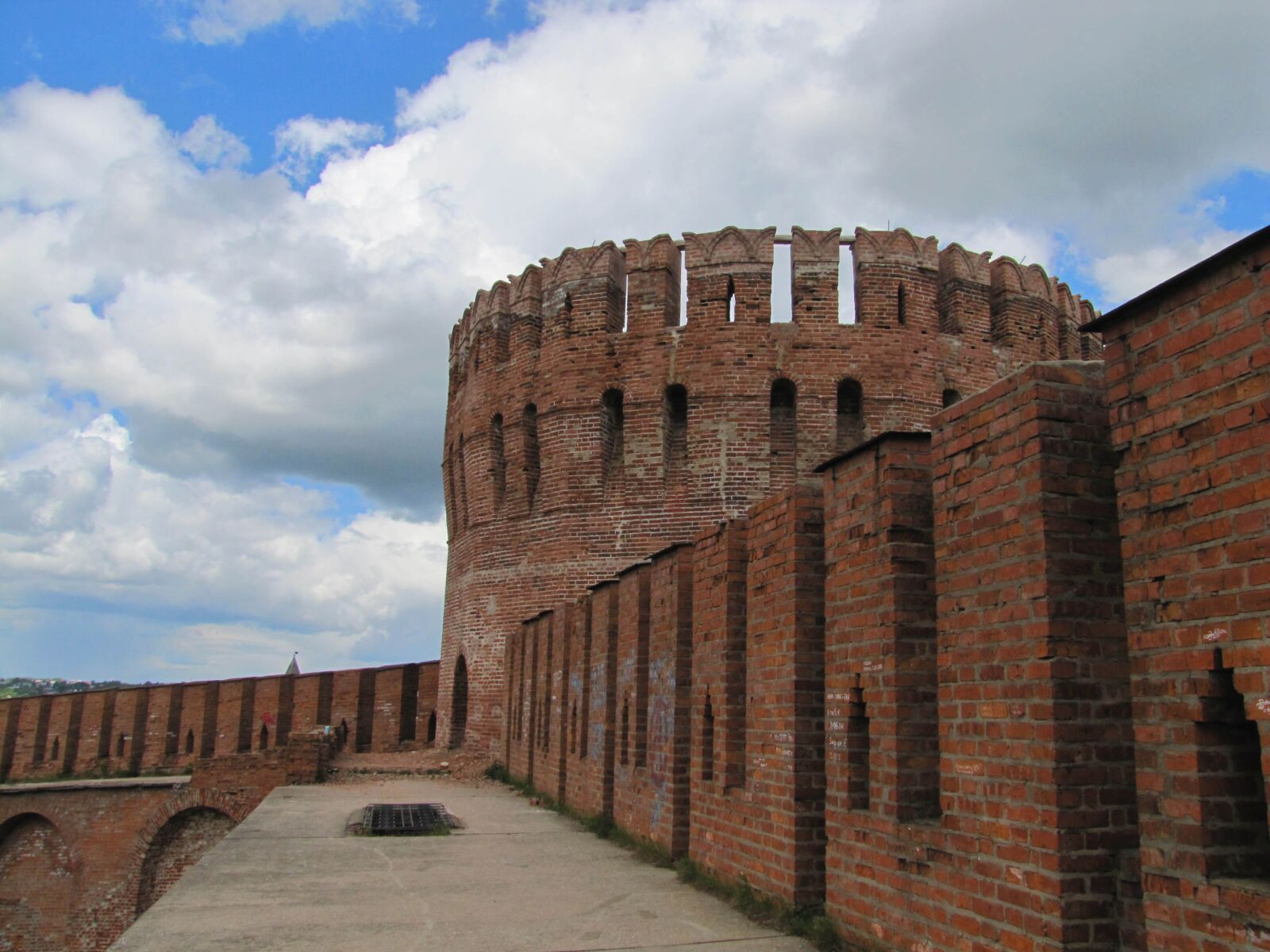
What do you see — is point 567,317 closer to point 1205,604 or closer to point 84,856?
point 84,856

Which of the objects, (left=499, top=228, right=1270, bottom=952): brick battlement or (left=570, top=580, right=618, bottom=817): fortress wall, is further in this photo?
(left=570, top=580, right=618, bottom=817): fortress wall

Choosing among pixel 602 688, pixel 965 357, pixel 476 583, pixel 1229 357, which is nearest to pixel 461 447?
pixel 476 583

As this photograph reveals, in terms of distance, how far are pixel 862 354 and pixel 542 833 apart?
10327 mm

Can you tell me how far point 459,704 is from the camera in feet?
70.3

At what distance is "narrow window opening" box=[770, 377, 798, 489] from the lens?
57.4ft

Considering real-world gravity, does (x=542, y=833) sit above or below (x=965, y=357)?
below

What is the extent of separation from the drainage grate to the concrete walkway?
0.28 metres

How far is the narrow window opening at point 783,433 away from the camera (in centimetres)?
1748

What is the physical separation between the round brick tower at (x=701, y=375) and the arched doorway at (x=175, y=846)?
5.01 metres

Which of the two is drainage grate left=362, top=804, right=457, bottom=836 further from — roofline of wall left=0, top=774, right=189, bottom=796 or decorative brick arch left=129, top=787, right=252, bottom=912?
roofline of wall left=0, top=774, right=189, bottom=796

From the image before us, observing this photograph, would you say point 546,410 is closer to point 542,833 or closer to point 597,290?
point 597,290

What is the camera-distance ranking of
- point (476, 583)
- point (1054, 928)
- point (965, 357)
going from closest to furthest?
point (1054, 928) < point (965, 357) < point (476, 583)

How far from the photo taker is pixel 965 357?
18141 mm

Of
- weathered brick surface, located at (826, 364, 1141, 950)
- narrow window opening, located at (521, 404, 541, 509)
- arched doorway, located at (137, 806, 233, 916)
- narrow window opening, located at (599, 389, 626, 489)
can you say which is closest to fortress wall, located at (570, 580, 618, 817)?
weathered brick surface, located at (826, 364, 1141, 950)
